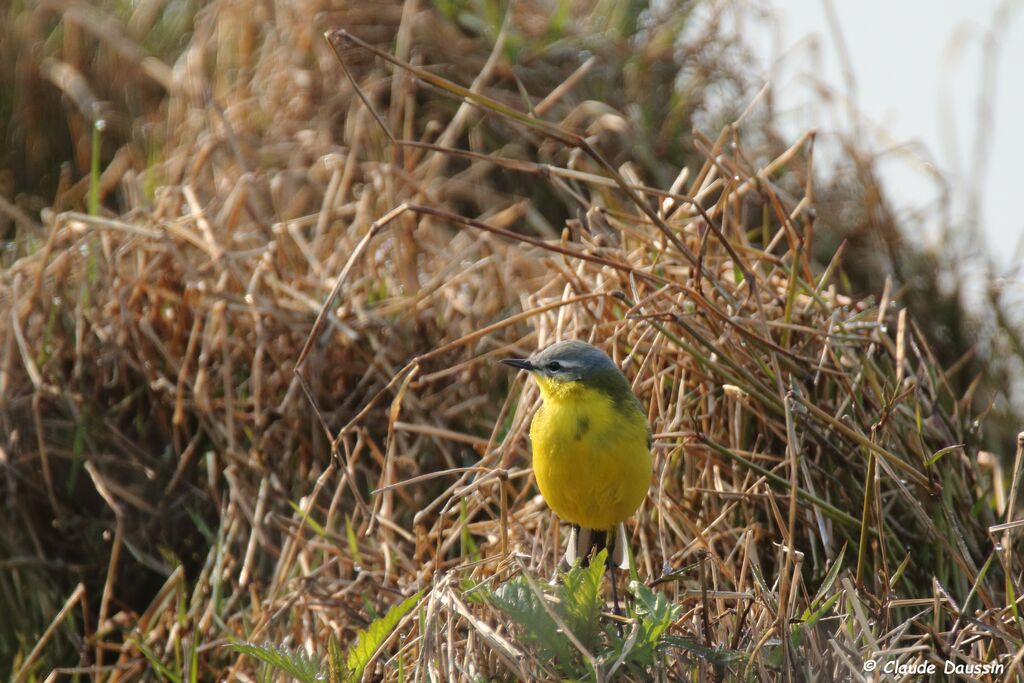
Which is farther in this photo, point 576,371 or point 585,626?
point 576,371

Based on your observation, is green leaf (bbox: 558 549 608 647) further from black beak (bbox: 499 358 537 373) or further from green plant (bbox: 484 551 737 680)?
black beak (bbox: 499 358 537 373)

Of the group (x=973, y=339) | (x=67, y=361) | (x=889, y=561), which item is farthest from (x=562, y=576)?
(x=973, y=339)

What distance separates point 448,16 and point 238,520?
11.1ft

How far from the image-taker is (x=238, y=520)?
4.50 m

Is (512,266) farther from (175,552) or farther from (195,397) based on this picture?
(175,552)

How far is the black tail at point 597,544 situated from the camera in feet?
11.4

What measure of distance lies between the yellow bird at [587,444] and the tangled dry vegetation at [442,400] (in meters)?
0.17

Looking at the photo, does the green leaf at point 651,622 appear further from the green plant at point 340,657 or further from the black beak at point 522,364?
the black beak at point 522,364

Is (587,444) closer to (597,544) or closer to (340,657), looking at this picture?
(597,544)

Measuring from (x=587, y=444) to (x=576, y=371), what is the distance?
0.26 m

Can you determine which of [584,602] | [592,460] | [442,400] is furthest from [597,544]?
[442,400]

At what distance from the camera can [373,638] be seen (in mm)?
3066

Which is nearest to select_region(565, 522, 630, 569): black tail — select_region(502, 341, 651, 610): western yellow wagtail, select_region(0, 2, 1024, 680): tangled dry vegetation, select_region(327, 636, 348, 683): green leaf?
select_region(502, 341, 651, 610): western yellow wagtail

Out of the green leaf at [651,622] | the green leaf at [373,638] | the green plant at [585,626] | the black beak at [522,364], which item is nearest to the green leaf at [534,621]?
the green plant at [585,626]
